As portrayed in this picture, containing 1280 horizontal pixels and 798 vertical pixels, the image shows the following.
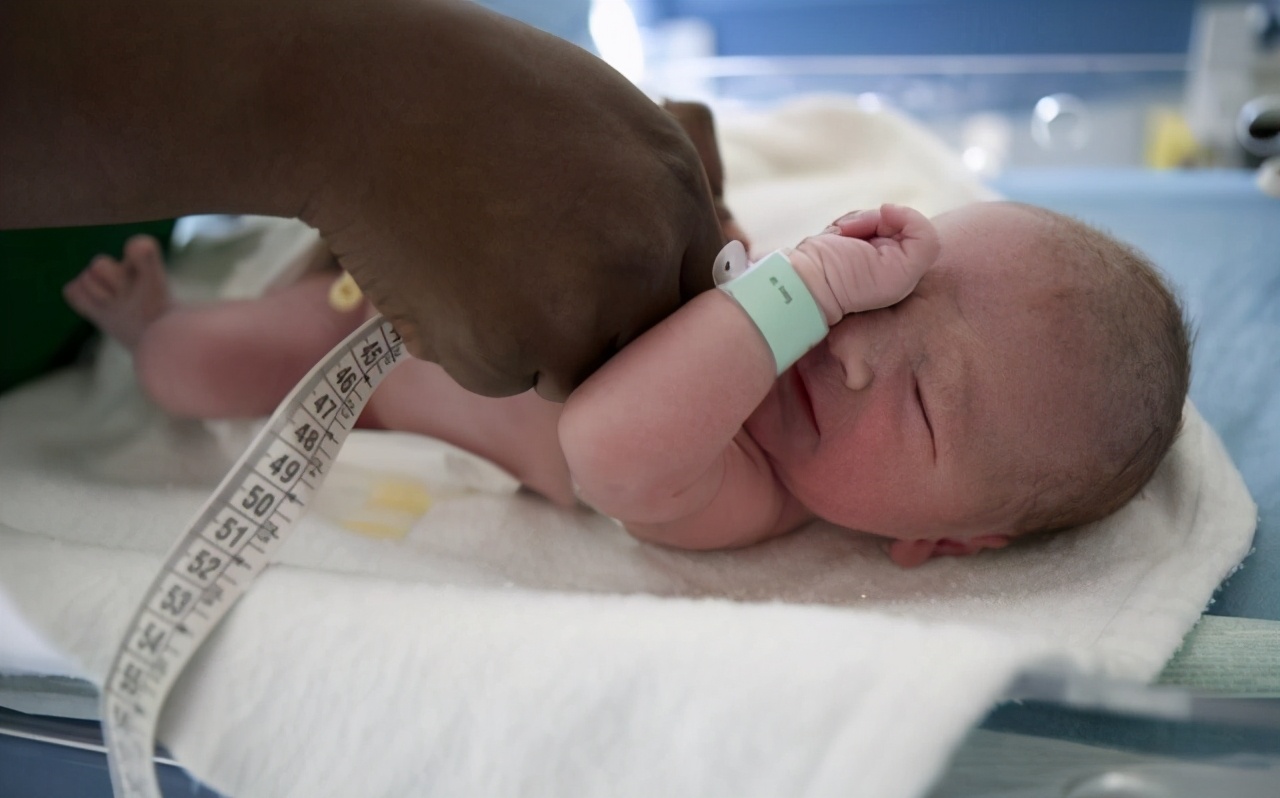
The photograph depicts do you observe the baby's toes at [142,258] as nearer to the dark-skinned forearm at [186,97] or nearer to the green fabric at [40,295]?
the green fabric at [40,295]

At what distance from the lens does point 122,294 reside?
1.00 meters

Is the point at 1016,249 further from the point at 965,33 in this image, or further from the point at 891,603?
the point at 965,33

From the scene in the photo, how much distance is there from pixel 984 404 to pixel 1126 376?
0.10 m

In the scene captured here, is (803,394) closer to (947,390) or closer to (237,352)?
(947,390)

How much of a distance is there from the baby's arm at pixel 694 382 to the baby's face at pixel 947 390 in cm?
4

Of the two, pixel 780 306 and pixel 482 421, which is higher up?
pixel 780 306

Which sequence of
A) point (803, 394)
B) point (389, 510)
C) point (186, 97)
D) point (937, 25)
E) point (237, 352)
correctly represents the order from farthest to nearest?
point (937, 25) < point (237, 352) < point (389, 510) < point (803, 394) < point (186, 97)

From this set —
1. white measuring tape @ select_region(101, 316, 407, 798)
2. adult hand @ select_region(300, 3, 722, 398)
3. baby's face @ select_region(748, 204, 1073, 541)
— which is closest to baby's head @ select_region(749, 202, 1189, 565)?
baby's face @ select_region(748, 204, 1073, 541)

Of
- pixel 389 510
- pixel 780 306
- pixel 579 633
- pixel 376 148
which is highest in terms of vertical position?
pixel 376 148

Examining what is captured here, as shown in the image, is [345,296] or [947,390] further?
[345,296]

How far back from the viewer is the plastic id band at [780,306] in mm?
614

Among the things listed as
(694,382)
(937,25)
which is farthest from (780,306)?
(937,25)

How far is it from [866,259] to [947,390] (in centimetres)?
11

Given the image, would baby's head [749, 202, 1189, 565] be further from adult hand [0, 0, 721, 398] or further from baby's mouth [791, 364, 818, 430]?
adult hand [0, 0, 721, 398]
